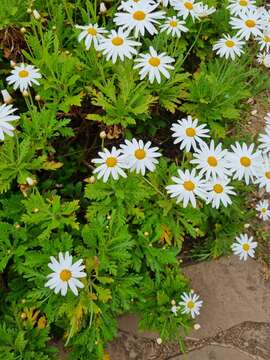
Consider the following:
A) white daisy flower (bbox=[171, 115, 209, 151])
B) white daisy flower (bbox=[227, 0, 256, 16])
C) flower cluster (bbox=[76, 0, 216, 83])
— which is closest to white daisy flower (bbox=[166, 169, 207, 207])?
white daisy flower (bbox=[171, 115, 209, 151])

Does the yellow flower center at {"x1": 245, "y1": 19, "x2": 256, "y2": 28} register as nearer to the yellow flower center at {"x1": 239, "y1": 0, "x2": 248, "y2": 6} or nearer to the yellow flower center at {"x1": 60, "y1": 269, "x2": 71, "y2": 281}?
the yellow flower center at {"x1": 239, "y1": 0, "x2": 248, "y2": 6}

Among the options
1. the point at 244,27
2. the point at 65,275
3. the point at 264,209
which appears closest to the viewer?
the point at 65,275

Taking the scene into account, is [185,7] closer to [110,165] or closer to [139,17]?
[139,17]

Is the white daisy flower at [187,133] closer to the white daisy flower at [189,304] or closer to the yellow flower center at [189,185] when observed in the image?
the yellow flower center at [189,185]

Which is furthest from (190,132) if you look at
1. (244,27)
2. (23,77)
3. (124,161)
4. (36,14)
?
(36,14)

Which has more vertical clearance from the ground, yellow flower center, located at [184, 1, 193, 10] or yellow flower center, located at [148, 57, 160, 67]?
yellow flower center, located at [184, 1, 193, 10]

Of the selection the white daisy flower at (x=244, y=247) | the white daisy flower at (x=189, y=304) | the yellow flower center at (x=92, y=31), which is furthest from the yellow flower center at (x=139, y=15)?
the white daisy flower at (x=189, y=304)

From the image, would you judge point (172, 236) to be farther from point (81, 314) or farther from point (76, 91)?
point (76, 91)

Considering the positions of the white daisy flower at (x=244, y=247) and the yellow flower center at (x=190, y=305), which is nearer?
the yellow flower center at (x=190, y=305)
